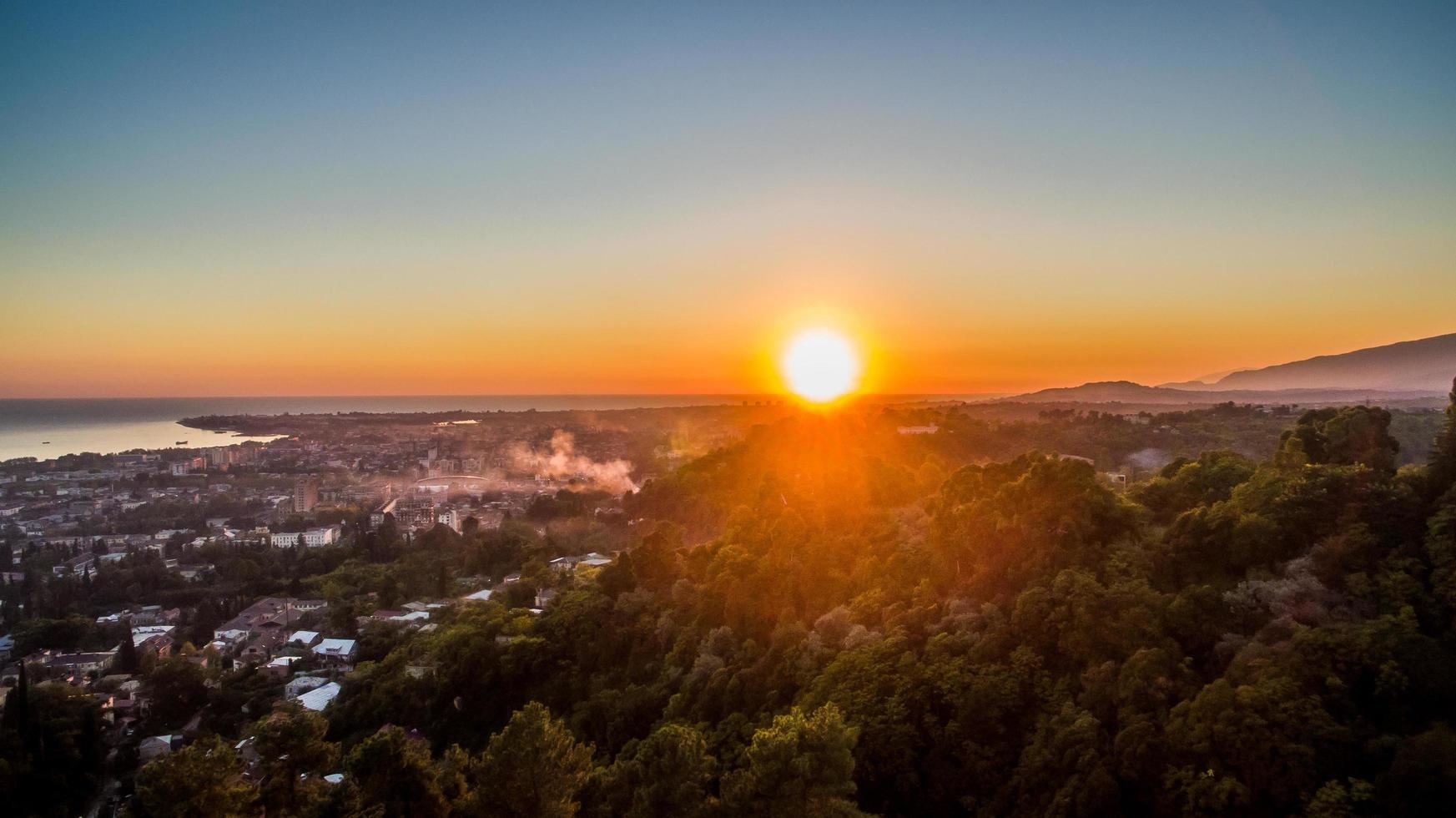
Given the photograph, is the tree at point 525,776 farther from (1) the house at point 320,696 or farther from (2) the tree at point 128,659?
(2) the tree at point 128,659

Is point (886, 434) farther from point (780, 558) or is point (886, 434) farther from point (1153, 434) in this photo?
point (780, 558)

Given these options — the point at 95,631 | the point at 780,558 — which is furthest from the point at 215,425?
the point at 780,558

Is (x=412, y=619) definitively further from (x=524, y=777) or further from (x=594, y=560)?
(x=524, y=777)

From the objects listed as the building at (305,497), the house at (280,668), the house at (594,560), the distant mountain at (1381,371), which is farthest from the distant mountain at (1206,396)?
the building at (305,497)

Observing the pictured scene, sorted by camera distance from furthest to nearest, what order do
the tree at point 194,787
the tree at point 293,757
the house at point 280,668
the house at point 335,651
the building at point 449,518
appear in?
the building at point 449,518 → the house at point 335,651 → the house at point 280,668 → the tree at point 293,757 → the tree at point 194,787

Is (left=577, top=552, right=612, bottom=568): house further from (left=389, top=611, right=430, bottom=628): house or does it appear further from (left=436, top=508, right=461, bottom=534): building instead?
(left=436, top=508, right=461, bottom=534): building

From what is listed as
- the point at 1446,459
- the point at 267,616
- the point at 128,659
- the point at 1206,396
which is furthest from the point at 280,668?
the point at 1206,396
